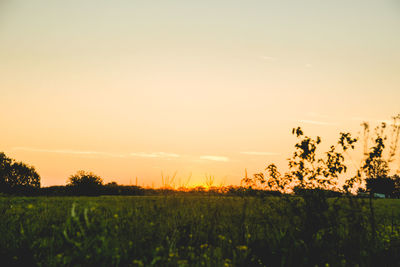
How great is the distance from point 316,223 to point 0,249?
5.10 metres

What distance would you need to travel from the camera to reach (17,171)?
64.8 metres

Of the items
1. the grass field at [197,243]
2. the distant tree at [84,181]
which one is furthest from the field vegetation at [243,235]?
the distant tree at [84,181]

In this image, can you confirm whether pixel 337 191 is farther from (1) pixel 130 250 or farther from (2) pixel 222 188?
(1) pixel 130 250

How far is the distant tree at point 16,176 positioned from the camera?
203ft

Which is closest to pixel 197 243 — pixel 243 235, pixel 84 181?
pixel 243 235

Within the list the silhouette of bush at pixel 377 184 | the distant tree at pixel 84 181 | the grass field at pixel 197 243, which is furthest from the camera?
the distant tree at pixel 84 181

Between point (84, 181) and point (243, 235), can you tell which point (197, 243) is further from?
point (84, 181)

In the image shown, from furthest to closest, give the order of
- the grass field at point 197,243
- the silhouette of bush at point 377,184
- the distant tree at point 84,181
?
the distant tree at point 84,181, the silhouette of bush at point 377,184, the grass field at point 197,243

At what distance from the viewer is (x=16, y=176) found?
64312 mm

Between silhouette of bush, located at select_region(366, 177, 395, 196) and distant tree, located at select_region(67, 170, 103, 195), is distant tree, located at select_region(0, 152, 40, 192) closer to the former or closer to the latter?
distant tree, located at select_region(67, 170, 103, 195)

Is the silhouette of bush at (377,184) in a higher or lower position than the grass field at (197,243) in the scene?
higher

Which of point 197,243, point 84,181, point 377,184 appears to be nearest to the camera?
point 197,243

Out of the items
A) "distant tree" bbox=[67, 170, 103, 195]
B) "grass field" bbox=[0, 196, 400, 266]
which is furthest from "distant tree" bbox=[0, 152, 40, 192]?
"grass field" bbox=[0, 196, 400, 266]

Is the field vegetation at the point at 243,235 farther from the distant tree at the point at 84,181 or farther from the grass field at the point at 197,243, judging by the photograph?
the distant tree at the point at 84,181
